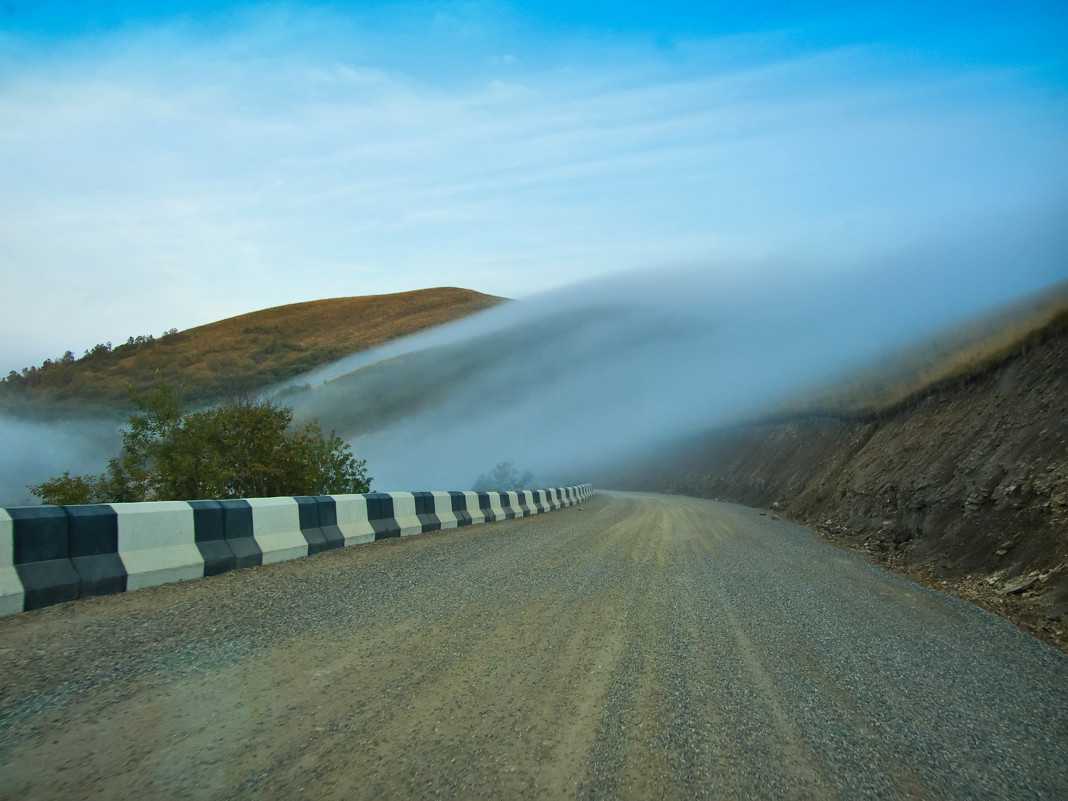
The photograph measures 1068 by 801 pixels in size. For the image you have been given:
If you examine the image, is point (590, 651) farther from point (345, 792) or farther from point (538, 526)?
point (538, 526)

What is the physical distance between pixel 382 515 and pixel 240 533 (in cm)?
354

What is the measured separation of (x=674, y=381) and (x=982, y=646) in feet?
222

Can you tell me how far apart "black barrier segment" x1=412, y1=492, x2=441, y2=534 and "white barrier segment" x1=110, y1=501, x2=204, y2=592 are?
5.50 m

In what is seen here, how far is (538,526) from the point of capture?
13.8 m

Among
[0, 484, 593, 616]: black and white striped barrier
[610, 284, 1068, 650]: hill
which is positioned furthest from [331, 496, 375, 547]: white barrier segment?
[610, 284, 1068, 650]: hill

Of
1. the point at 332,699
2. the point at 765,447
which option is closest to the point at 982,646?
the point at 332,699

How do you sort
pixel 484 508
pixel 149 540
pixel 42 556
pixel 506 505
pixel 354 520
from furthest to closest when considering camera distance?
pixel 506 505
pixel 484 508
pixel 354 520
pixel 149 540
pixel 42 556

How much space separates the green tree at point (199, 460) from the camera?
53.2 feet

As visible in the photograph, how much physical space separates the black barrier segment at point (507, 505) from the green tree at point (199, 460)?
4.59m

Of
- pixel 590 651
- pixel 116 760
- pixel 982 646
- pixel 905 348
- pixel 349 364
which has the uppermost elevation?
pixel 349 364

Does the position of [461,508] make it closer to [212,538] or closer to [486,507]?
[486,507]

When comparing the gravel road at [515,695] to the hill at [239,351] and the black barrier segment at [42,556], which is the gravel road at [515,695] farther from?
the hill at [239,351]

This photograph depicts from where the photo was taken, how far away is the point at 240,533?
7062mm

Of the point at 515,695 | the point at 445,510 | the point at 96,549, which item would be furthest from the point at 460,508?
the point at 515,695
